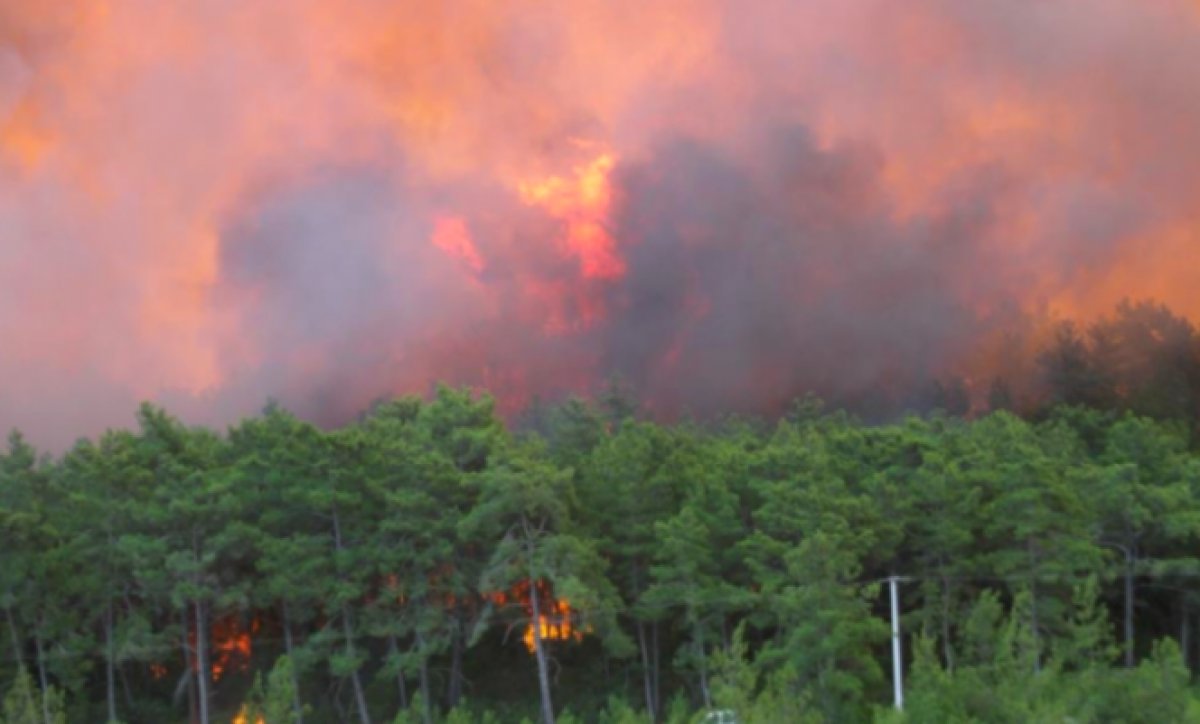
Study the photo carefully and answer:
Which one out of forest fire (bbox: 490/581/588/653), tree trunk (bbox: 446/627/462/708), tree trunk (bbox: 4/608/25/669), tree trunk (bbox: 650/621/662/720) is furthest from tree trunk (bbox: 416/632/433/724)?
tree trunk (bbox: 4/608/25/669)

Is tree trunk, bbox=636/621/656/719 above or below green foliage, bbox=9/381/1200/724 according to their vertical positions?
below

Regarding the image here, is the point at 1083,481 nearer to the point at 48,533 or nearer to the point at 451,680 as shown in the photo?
the point at 451,680

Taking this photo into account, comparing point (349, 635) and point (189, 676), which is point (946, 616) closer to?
point (349, 635)

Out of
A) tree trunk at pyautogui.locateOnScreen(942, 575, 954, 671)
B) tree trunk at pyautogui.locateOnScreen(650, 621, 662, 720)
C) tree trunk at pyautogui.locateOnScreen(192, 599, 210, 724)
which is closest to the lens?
tree trunk at pyautogui.locateOnScreen(942, 575, 954, 671)

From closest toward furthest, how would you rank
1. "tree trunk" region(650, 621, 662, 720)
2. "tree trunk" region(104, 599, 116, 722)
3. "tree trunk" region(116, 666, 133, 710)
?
1. "tree trunk" region(104, 599, 116, 722)
2. "tree trunk" region(650, 621, 662, 720)
3. "tree trunk" region(116, 666, 133, 710)

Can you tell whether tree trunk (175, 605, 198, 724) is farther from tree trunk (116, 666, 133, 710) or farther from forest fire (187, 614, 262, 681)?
tree trunk (116, 666, 133, 710)

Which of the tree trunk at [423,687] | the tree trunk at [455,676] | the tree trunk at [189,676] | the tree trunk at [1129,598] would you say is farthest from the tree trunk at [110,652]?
the tree trunk at [1129,598]

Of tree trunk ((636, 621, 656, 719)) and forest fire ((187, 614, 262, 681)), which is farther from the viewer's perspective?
forest fire ((187, 614, 262, 681))

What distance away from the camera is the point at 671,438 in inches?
1934

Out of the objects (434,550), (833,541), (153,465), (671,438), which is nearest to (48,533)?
(153,465)

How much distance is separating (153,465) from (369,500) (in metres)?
8.80

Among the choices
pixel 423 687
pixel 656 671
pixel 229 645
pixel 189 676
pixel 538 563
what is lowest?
pixel 656 671

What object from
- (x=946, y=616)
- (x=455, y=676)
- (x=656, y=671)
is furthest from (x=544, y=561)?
(x=946, y=616)

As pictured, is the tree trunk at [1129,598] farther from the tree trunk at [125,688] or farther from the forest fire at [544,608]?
the tree trunk at [125,688]
